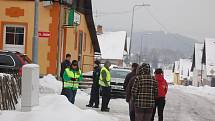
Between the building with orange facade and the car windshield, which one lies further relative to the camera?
the car windshield

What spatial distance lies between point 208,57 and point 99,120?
72.4m

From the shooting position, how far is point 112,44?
274 feet

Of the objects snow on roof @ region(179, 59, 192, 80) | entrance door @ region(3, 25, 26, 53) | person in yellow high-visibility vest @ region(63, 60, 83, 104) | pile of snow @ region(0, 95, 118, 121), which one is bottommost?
snow on roof @ region(179, 59, 192, 80)

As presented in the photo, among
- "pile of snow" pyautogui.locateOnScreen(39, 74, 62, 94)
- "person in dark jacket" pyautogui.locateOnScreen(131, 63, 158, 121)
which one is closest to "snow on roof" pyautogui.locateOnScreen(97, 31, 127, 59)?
"pile of snow" pyautogui.locateOnScreen(39, 74, 62, 94)

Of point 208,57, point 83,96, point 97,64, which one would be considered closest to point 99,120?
point 97,64

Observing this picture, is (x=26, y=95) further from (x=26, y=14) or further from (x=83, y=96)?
(x=26, y=14)

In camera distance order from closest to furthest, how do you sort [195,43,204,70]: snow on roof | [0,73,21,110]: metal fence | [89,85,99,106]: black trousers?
1. [0,73,21,110]: metal fence
2. [89,85,99,106]: black trousers
3. [195,43,204,70]: snow on roof

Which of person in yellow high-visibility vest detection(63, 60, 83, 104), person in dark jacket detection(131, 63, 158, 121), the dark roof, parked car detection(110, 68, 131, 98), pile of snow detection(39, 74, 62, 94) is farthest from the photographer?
the dark roof

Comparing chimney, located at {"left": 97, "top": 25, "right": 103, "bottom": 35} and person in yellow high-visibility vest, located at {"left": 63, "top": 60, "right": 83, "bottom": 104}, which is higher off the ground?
chimney, located at {"left": 97, "top": 25, "right": 103, "bottom": 35}

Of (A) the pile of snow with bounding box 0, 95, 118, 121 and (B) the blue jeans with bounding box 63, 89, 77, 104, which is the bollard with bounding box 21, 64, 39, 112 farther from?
(B) the blue jeans with bounding box 63, 89, 77, 104

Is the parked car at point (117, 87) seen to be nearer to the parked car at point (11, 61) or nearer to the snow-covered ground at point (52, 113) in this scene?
the parked car at point (11, 61)

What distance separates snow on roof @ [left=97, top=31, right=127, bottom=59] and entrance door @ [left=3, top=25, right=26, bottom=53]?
52.3m

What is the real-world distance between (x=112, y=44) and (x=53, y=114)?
73.1m

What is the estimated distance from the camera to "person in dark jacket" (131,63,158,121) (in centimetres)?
1119
